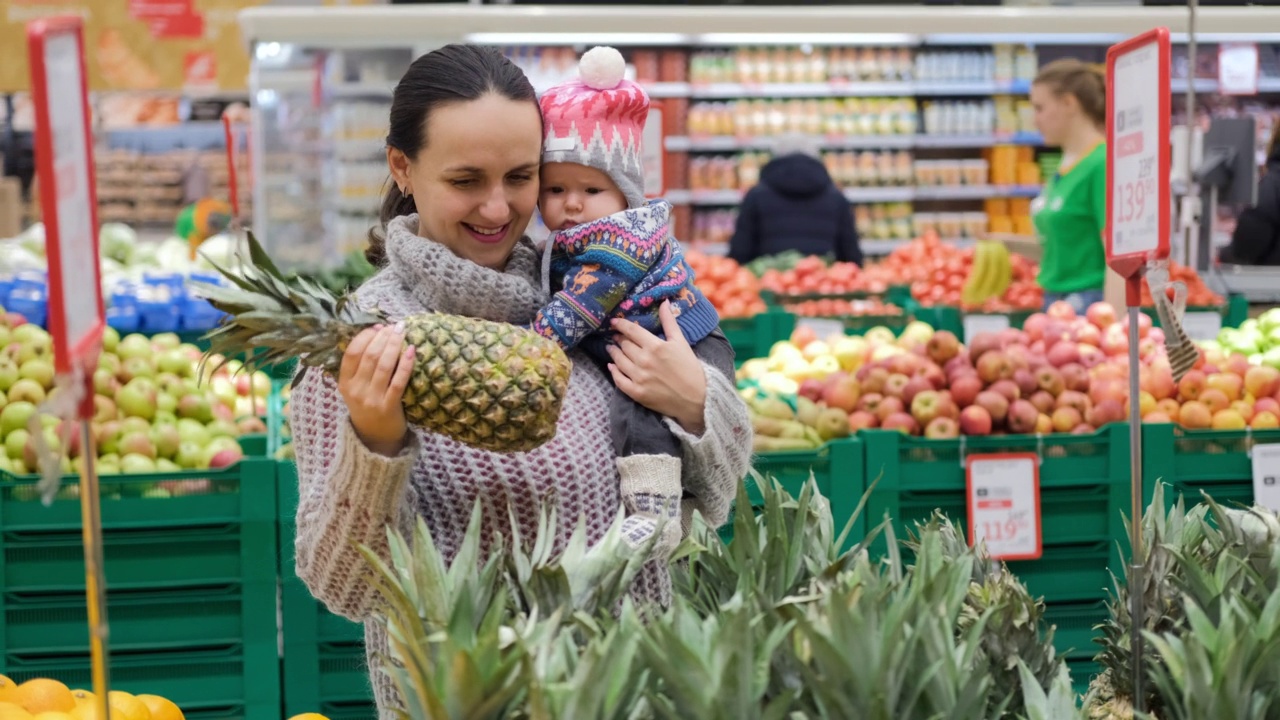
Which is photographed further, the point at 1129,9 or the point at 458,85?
the point at 1129,9

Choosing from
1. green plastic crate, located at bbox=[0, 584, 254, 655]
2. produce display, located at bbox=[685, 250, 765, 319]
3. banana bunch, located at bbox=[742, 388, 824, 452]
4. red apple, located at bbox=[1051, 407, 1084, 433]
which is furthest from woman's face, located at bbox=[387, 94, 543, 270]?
produce display, located at bbox=[685, 250, 765, 319]

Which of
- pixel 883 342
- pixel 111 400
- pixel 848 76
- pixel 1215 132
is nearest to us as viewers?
pixel 111 400

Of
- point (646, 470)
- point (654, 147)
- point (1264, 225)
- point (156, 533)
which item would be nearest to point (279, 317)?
point (646, 470)

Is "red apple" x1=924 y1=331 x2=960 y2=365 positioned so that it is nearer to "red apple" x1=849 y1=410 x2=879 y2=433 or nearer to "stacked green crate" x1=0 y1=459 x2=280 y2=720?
"red apple" x1=849 y1=410 x2=879 y2=433

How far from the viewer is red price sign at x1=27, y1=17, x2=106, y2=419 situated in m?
1.04

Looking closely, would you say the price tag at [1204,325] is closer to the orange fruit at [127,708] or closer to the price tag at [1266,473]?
the price tag at [1266,473]

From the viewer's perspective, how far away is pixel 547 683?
1.26 meters

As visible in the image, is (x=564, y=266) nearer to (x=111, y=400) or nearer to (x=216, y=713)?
(x=216, y=713)

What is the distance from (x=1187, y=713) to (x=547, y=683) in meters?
0.66

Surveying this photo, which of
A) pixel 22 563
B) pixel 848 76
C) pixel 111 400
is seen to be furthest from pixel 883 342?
pixel 848 76

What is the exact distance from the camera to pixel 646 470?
174cm

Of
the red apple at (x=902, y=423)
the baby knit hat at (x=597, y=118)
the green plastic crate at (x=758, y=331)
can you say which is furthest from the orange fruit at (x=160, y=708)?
the green plastic crate at (x=758, y=331)

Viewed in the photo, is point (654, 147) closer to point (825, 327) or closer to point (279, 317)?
point (825, 327)

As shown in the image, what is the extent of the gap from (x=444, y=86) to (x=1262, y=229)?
22.6 feet
